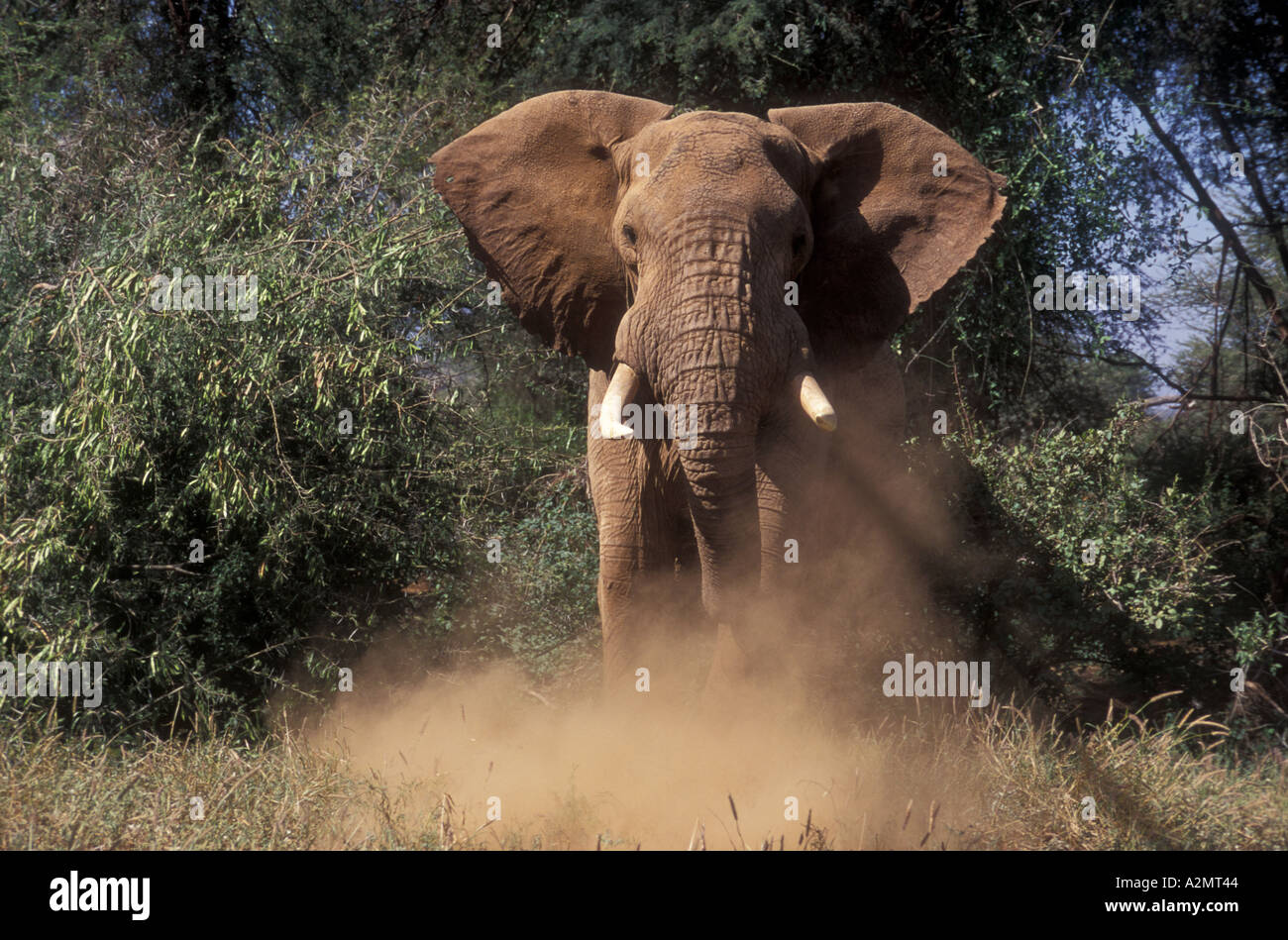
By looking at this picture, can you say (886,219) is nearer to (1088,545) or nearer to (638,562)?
(638,562)

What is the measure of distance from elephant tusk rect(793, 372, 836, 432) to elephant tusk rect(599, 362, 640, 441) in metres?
0.72

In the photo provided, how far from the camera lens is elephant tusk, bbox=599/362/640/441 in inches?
197

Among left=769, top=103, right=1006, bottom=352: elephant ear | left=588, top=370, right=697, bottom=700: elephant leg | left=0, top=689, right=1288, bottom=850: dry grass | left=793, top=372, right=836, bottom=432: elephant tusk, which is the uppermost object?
left=769, top=103, right=1006, bottom=352: elephant ear

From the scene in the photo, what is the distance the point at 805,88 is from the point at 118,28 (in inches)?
239

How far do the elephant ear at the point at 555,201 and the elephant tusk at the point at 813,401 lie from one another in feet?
3.83

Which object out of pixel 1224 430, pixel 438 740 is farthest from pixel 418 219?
pixel 1224 430

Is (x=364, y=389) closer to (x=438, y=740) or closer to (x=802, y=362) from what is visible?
(x=438, y=740)

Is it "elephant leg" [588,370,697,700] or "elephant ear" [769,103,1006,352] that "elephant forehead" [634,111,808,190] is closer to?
"elephant ear" [769,103,1006,352]

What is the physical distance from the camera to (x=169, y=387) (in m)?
6.82

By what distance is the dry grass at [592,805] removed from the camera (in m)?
5.12

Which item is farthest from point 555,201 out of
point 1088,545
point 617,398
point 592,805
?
point 1088,545

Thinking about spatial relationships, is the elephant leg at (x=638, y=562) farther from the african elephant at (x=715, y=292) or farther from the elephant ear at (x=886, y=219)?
the elephant ear at (x=886, y=219)

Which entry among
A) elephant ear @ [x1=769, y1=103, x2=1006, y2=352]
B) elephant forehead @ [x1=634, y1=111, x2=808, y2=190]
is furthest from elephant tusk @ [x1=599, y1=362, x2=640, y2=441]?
elephant ear @ [x1=769, y1=103, x2=1006, y2=352]

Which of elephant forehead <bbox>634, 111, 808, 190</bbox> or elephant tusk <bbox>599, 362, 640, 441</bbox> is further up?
elephant forehead <bbox>634, 111, 808, 190</bbox>
